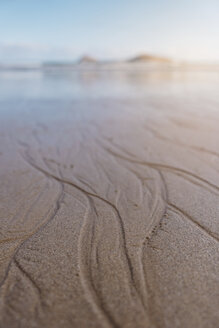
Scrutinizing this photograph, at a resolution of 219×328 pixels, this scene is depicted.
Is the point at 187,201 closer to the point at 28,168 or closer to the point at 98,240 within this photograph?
the point at 98,240

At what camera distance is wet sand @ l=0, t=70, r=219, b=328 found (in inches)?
61.5

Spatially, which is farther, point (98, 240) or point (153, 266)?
point (98, 240)

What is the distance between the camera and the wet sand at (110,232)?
5.12 ft

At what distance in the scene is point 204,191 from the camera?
2863mm

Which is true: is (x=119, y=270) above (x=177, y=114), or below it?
below

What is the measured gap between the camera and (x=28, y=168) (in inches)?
144

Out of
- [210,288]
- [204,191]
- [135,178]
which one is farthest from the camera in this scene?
[135,178]

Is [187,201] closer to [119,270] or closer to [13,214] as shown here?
[119,270]

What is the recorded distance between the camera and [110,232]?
223cm

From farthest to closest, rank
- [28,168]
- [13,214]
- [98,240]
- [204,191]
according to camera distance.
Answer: [28,168], [204,191], [13,214], [98,240]

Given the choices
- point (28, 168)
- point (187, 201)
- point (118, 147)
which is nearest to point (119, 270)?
point (187, 201)

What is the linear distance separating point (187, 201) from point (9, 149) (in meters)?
3.22

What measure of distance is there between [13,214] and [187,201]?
182 centimetres

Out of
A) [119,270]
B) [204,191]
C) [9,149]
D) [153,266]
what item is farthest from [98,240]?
[9,149]
